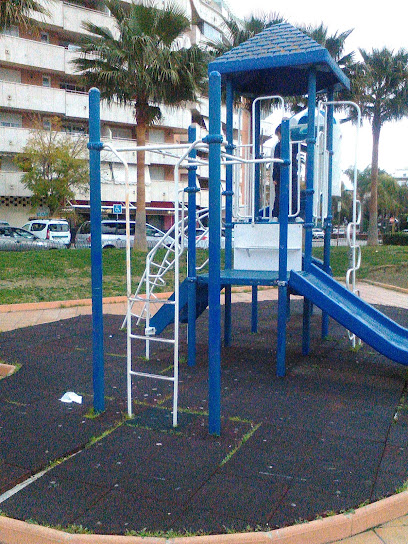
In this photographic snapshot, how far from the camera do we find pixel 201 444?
4043 millimetres

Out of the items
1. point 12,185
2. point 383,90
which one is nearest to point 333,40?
point 383,90

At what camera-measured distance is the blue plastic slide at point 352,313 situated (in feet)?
17.5

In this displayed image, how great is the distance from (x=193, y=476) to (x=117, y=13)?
1816 cm

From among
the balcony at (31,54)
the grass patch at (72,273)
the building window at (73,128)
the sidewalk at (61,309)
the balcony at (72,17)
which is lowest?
the sidewalk at (61,309)

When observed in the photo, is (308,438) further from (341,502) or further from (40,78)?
(40,78)

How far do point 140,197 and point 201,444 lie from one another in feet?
51.7

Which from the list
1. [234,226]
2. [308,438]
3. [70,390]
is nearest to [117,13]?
[234,226]

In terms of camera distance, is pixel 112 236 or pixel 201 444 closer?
pixel 201 444

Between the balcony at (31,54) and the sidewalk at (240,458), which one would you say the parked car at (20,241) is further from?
the sidewalk at (240,458)

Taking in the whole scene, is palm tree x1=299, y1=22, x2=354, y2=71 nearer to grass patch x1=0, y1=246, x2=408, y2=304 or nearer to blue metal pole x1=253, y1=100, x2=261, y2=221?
grass patch x1=0, y1=246, x2=408, y2=304

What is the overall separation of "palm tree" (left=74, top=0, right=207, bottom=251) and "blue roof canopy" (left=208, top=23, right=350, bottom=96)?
35.9ft

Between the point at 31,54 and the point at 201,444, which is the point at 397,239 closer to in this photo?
the point at 31,54

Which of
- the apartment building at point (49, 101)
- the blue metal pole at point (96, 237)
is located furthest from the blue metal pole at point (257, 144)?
the apartment building at point (49, 101)

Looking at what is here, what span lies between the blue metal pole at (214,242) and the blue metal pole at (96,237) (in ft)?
3.37
